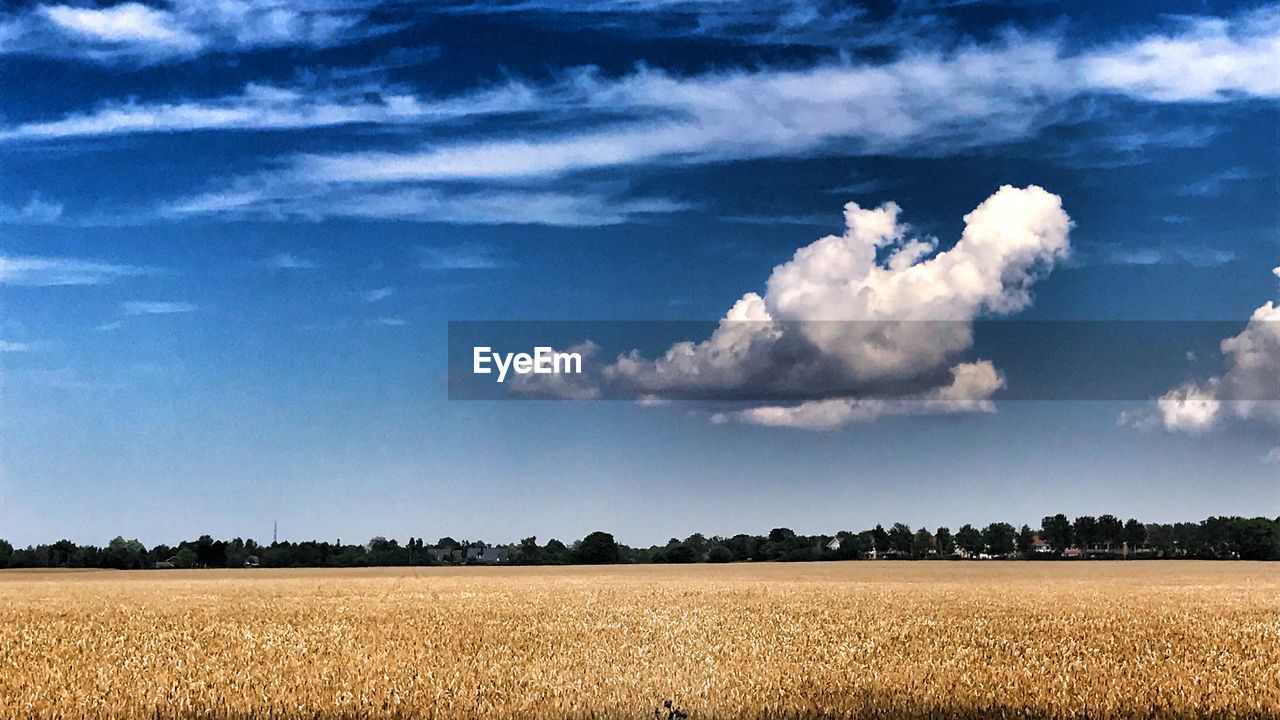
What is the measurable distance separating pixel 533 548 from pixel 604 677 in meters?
110

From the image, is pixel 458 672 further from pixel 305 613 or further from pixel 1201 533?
pixel 1201 533

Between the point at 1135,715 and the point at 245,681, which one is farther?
the point at 245,681

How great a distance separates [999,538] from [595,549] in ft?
284

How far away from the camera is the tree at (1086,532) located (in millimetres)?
176875

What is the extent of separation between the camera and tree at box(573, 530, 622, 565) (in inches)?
4663

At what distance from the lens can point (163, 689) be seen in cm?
1437

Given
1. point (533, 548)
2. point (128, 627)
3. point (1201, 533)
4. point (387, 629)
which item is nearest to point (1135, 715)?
point (387, 629)

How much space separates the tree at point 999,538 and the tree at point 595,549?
82443 millimetres

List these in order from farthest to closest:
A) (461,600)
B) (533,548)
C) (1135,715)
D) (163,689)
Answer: (533,548) → (461,600) → (163,689) → (1135,715)

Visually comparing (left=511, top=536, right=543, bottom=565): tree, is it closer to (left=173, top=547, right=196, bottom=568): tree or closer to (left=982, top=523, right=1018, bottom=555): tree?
(left=173, top=547, right=196, bottom=568): tree

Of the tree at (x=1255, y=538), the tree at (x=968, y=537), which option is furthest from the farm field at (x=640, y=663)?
the tree at (x=968, y=537)

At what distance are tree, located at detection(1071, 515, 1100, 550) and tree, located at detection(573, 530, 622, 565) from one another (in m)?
96.7

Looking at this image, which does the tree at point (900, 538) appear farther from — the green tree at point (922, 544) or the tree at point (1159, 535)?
the tree at point (1159, 535)

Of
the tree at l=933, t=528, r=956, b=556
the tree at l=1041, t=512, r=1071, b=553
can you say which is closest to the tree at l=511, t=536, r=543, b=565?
the tree at l=933, t=528, r=956, b=556
